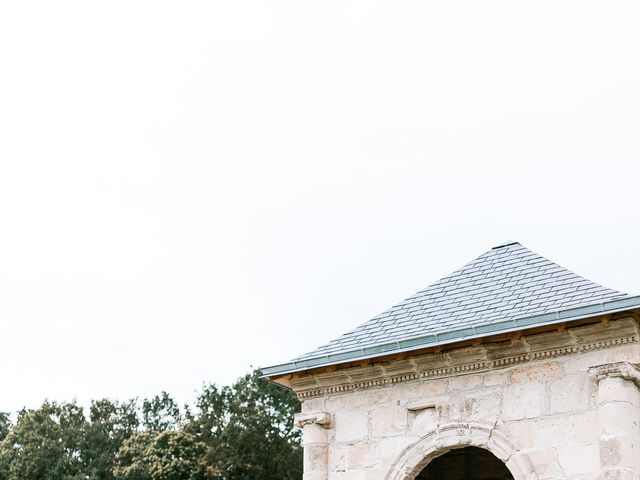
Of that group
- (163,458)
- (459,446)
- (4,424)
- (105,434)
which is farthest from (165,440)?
(459,446)

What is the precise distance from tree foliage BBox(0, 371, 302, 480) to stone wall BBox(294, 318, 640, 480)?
22259mm

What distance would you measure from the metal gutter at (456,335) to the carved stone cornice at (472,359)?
189mm

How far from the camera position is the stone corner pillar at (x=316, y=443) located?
1003cm

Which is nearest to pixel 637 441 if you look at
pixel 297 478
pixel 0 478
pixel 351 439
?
pixel 351 439

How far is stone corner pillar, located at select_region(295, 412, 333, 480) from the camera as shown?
32.9 feet

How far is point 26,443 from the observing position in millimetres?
37531

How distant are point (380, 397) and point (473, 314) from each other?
115 cm

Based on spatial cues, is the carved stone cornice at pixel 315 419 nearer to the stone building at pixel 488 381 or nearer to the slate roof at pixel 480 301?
the stone building at pixel 488 381

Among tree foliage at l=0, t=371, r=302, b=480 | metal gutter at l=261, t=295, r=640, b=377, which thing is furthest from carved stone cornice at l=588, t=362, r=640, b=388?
tree foliage at l=0, t=371, r=302, b=480

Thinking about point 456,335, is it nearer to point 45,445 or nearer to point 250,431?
point 250,431

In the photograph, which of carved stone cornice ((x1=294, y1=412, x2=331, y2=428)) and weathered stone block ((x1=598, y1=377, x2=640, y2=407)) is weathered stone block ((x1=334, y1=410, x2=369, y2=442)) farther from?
weathered stone block ((x1=598, y1=377, x2=640, y2=407))

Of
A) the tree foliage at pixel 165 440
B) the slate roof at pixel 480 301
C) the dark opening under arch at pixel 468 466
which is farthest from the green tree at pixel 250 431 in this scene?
the slate roof at pixel 480 301

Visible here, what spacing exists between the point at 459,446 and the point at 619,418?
1486 mm

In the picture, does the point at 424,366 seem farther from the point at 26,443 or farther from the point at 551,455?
the point at 26,443
